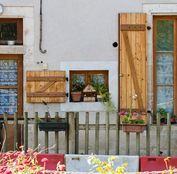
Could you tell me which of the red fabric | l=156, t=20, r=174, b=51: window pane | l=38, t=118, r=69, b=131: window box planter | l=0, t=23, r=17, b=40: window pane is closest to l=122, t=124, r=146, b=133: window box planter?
the red fabric

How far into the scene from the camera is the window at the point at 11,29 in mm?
10633

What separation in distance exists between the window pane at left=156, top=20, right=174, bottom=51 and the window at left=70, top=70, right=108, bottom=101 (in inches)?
45.3

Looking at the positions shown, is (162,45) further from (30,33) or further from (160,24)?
(30,33)

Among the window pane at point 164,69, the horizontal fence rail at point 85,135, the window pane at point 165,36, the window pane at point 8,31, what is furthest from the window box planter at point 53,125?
the window pane at point 165,36

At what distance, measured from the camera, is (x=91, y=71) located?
10.6m

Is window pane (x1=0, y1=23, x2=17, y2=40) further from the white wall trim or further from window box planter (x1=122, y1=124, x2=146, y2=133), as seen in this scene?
window box planter (x1=122, y1=124, x2=146, y2=133)

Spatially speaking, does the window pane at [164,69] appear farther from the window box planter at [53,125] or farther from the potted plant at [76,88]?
the window box planter at [53,125]

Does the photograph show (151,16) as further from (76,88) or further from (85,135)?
(85,135)

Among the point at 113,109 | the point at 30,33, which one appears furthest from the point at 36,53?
the point at 113,109

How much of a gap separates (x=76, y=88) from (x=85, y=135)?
129 cm

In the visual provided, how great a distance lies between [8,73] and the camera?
1070 cm

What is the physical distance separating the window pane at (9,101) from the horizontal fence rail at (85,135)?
0.24 metres

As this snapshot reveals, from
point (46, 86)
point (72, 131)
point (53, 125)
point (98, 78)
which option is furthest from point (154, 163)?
point (46, 86)

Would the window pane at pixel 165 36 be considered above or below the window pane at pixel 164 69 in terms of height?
above
